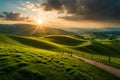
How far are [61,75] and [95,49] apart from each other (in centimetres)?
9379

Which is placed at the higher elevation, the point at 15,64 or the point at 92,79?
the point at 15,64

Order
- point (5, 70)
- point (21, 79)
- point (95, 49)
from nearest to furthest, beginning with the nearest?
point (21, 79) → point (5, 70) → point (95, 49)

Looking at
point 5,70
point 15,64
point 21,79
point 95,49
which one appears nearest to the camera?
point 21,79

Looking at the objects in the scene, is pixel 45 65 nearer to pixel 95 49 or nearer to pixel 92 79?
pixel 92 79

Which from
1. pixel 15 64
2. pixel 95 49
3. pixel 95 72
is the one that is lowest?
pixel 95 49

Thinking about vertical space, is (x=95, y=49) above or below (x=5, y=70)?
below

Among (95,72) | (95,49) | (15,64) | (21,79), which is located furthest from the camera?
(95,49)

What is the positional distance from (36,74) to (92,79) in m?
8.46

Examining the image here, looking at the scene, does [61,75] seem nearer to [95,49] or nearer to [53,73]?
[53,73]

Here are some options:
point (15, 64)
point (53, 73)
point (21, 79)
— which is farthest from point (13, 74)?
point (53, 73)

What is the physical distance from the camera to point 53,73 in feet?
94.1

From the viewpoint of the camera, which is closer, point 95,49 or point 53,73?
point 53,73

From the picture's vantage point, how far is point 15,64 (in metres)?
30.6

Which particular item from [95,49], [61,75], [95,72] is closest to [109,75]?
[95,72]
